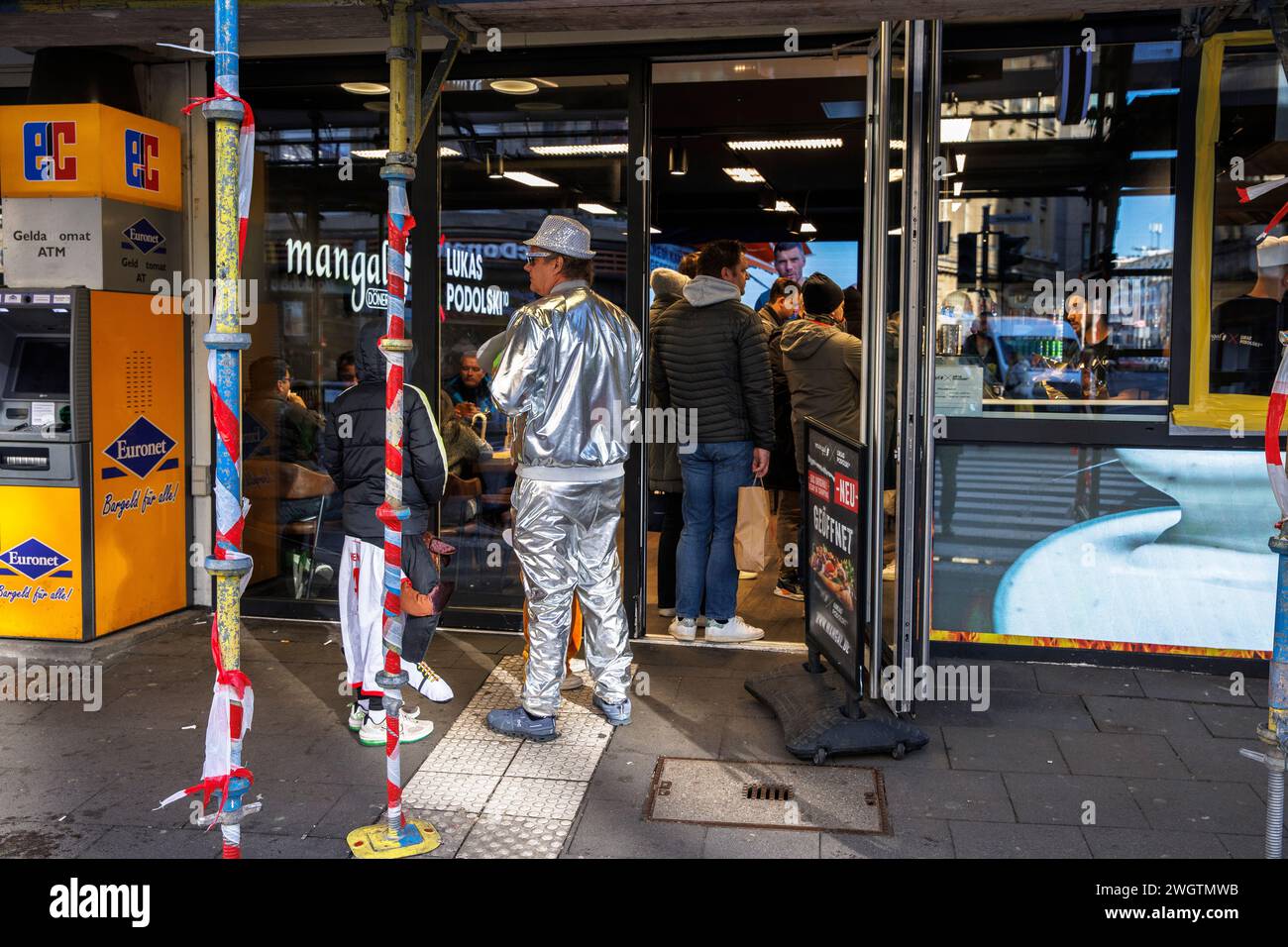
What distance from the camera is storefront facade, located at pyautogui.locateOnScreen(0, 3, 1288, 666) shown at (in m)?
5.54

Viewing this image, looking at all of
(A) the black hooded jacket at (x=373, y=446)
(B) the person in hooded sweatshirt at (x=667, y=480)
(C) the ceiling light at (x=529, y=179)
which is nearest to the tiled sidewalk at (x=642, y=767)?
(B) the person in hooded sweatshirt at (x=667, y=480)

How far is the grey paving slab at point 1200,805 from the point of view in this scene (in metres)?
4.08

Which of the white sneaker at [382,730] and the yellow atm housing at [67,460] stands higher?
the yellow atm housing at [67,460]

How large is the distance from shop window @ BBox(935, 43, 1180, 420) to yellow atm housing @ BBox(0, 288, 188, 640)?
13.6 ft

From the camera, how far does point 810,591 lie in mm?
5371

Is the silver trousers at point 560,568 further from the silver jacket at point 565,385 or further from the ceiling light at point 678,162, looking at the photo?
the ceiling light at point 678,162

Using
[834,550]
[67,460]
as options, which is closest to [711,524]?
[834,550]

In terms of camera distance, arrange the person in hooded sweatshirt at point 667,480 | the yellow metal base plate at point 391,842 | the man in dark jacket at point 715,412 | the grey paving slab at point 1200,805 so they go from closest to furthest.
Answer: the yellow metal base plate at point 391,842
the grey paving slab at point 1200,805
the man in dark jacket at point 715,412
the person in hooded sweatshirt at point 667,480

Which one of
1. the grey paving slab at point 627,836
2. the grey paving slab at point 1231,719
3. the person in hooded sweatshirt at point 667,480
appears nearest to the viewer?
the grey paving slab at point 627,836

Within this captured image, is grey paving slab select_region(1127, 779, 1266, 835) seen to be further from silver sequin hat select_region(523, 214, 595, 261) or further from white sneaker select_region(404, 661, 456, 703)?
silver sequin hat select_region(523, 214, 595, 261)

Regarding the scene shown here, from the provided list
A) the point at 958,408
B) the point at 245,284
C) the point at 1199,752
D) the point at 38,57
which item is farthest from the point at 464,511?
the point at 1199,752

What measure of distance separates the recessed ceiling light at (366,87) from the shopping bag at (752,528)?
2.91 m

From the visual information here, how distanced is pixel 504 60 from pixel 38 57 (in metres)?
2.35

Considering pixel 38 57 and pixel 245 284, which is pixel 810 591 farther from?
pixel 38 57
